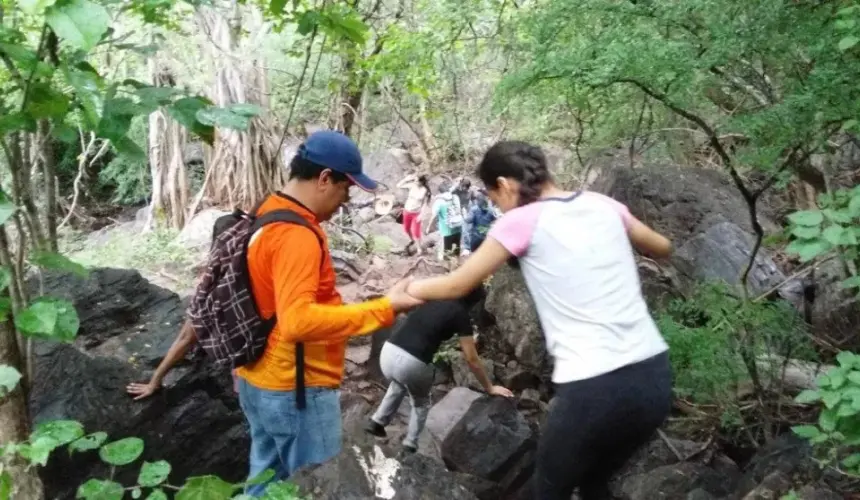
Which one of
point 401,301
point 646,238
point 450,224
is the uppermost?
point 646,238

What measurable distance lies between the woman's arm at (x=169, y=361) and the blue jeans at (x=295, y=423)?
1.31ft

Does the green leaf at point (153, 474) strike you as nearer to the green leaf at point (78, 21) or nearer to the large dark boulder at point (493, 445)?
the green leaf at point (78, 21)

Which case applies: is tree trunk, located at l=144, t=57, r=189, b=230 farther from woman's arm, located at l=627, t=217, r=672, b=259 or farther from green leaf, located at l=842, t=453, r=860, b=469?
→ green leaf, located at l=842, t=453, r=860, b=469

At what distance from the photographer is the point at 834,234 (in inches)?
101

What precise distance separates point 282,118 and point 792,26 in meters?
10.5

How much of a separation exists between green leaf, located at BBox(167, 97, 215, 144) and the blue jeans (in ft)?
3.89

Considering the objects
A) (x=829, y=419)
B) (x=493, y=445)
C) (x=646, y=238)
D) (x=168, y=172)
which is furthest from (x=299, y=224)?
(x=168, y=172)

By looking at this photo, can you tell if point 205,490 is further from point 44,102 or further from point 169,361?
point 169,361

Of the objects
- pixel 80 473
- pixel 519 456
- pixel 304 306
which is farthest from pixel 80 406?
pixel 519 456

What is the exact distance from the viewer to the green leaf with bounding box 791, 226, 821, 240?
263 centimetres

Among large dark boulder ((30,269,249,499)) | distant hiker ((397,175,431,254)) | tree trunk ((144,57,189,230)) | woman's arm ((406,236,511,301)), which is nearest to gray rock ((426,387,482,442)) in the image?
large dark boulder ((30,269,249,499))

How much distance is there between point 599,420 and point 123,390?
250 centimetres

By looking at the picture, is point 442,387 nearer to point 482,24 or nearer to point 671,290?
point 671,290

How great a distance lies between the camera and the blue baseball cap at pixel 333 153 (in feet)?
8.55
